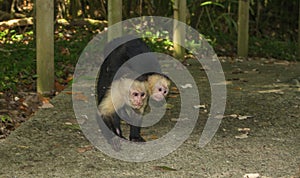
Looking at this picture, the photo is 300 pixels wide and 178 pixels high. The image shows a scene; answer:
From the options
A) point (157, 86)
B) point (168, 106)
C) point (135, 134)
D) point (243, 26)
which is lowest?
point (168, 106)

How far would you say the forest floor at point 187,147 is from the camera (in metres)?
3.14

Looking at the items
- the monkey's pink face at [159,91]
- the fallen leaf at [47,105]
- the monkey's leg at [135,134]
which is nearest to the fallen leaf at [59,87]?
the fallen leaf at [47,105]

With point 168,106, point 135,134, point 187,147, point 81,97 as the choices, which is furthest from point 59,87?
point 187,147

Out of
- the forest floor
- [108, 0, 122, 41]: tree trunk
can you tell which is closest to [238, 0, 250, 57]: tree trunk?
[108, 0, 122, 41]: tree trunk

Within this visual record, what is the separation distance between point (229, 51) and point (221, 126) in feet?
17.1

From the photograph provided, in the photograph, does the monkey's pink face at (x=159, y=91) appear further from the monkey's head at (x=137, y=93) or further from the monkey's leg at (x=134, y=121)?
the monkey's leg at (x=134, y=121)

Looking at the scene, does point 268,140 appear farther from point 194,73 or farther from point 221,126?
point 194,73

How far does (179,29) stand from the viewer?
25.2 feet

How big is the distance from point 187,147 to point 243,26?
5073 millimetres

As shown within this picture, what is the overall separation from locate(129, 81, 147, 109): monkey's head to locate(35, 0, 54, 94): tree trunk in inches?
73.4

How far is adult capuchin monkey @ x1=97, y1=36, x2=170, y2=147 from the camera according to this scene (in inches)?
128

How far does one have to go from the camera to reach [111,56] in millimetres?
3707

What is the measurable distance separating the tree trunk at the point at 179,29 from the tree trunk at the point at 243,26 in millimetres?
1090

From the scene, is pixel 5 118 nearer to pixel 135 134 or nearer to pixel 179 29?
pixel 135 134
